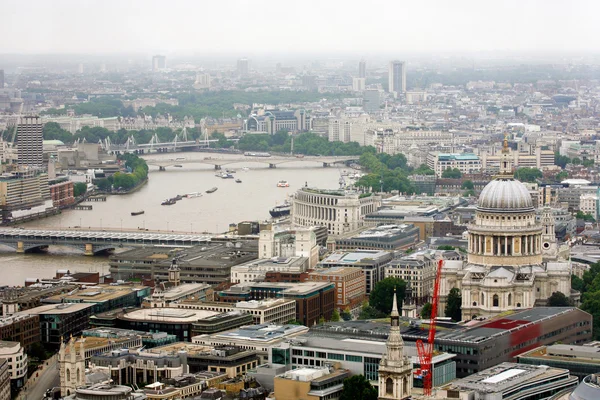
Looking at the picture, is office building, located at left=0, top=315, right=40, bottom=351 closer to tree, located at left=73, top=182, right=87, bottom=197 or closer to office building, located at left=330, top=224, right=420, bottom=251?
office building, located at left=330, top=224, right=420, bottom=251

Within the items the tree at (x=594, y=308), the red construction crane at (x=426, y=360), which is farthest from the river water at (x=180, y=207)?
the red construction crane at (x=426, y=360)

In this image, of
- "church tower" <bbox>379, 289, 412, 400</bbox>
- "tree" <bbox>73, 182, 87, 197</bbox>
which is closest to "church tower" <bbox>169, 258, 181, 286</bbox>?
"church tower" <bbox>379, 289, 412, 400</bbox>

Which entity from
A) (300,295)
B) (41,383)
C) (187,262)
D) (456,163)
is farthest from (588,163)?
(41,383)

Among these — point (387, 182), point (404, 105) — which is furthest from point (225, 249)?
point (404, 105)

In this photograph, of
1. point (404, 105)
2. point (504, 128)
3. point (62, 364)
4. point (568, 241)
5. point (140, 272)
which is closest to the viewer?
point (62, 364)

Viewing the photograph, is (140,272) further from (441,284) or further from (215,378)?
(215,378)

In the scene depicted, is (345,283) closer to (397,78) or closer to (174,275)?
(174,275)
